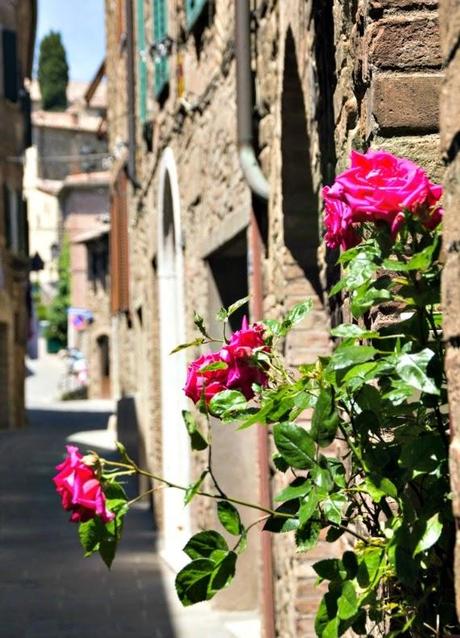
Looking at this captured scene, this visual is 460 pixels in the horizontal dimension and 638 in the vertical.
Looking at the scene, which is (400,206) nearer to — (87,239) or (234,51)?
(234,51)

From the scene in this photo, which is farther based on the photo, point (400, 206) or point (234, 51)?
point (234, 51)

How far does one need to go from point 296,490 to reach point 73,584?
6073mm

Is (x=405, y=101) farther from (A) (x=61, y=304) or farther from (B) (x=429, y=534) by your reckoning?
(A) (x=61, y=304)

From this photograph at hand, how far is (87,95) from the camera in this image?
72.0ft

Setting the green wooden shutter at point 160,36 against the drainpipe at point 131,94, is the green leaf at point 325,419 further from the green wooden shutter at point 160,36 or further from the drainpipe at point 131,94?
the drainpipe at point 131,94

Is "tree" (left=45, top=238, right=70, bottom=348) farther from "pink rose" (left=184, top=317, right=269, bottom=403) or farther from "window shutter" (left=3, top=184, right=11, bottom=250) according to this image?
"pink rose" (left=184, top=317, right=269, bottom=403)

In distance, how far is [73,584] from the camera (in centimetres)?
787

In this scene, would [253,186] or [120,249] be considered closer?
[253,186]

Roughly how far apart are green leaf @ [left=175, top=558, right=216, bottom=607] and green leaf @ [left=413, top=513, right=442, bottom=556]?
1.21 ft

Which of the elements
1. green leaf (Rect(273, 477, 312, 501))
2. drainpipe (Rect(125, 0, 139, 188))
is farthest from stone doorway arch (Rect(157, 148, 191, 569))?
green leaf (Rect(273, 477, 312, 501))

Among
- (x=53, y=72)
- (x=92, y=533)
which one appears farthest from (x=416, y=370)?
(x=53, y=72)

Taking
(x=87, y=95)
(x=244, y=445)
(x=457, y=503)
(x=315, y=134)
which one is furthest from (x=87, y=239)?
(x=457, y=503)

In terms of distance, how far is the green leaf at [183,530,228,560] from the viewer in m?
2.12

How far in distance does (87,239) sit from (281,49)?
33.8m
